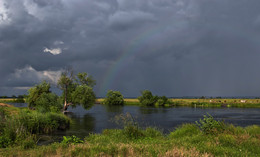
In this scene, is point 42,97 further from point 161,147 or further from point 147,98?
point 147,98

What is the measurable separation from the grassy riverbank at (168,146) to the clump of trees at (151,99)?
82.9 m

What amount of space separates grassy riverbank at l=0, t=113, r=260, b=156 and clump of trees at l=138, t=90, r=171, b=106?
272ft

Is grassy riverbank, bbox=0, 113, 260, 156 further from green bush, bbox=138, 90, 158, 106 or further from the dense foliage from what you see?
green bush, bbox=138, 90, 158, 106

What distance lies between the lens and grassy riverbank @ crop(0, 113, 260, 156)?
297 inches

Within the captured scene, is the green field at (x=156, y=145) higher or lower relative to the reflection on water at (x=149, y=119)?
higher

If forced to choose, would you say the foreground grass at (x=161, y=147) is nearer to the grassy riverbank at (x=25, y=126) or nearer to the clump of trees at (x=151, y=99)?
the grassy riverbank at (x=25, y=126)

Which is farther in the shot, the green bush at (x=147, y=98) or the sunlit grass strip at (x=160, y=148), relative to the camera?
the green bush at (x=147, y=98)

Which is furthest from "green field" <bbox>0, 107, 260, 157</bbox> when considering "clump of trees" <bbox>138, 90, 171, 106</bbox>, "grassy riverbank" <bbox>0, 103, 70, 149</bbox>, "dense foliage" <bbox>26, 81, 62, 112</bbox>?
"clump of trees" <bbox>138, 90, 171, 106</bbox>

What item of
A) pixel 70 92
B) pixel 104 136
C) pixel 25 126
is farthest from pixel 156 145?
pixel 70 92

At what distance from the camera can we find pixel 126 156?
7199mm

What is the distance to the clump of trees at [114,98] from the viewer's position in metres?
108

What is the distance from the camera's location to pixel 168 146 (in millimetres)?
9320

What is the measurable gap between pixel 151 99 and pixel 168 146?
307ft

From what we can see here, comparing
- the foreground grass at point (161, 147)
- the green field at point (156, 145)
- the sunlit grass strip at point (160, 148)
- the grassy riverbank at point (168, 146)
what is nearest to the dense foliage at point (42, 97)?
the green field at point (156, 145)
